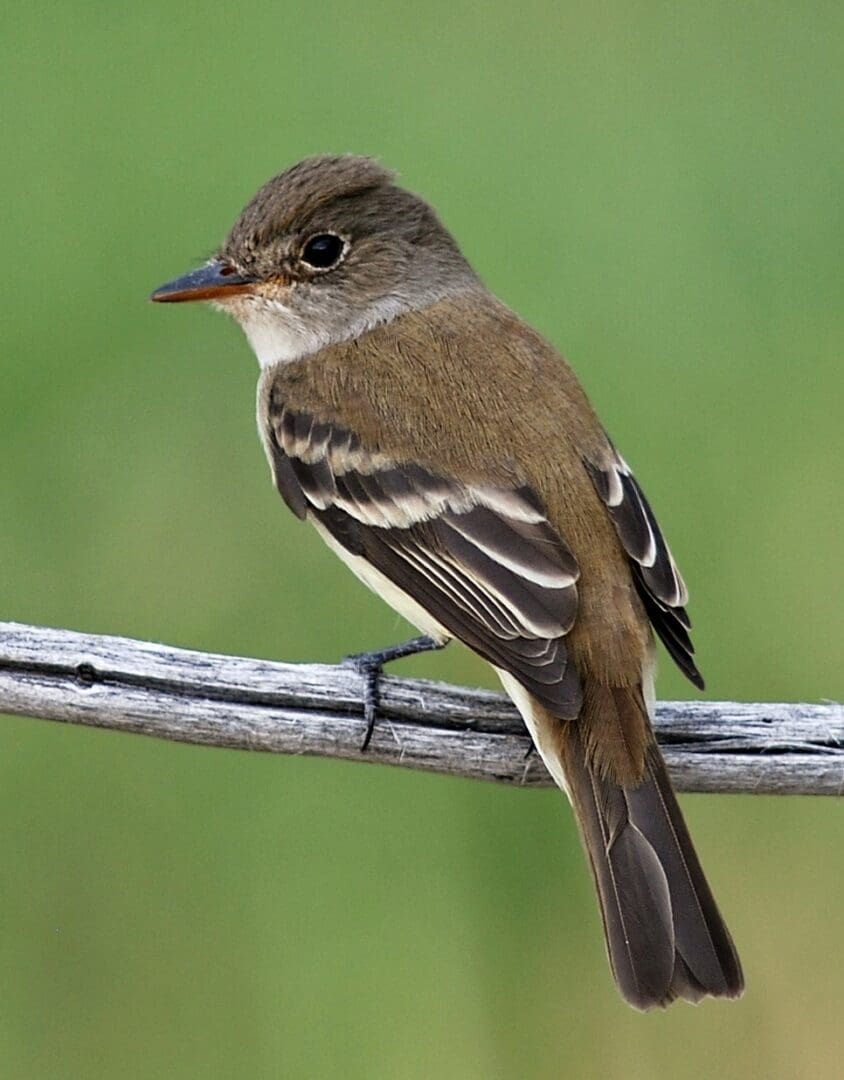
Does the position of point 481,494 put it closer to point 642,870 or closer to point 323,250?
point 642,870

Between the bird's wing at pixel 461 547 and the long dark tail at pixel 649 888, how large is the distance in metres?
0.22

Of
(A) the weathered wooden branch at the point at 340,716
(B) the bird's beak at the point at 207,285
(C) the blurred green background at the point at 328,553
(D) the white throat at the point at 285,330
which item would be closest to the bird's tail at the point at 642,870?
(A) the weathered wooden branch at the point at 340,716

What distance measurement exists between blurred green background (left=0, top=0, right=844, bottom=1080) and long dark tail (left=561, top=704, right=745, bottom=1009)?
3.27ft

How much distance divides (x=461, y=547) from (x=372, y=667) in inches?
16.6

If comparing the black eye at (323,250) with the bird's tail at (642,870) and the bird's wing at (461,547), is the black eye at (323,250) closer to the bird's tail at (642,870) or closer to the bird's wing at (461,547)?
the bird's wing at (461,547)

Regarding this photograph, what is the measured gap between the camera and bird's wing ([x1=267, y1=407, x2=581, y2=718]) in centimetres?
490

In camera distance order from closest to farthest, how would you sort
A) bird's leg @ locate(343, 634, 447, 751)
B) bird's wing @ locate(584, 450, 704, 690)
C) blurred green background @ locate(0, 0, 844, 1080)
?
bird's leg @ locate(343, 634, 447, 751), bird's wing @ locate(584, 450, 704, 690), blurred green background @ locate(0, 0, 844, 1080)

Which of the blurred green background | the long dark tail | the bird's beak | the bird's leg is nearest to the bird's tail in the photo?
the long dark tail

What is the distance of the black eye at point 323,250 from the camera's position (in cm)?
612

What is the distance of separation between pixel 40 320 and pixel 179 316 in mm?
496

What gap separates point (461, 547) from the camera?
16.9ft

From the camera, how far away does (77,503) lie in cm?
662

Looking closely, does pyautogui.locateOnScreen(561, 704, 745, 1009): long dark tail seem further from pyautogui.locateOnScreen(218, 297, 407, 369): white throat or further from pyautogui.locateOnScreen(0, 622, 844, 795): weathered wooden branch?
pyautogui.locateOnScreen(218, 297, 407, 369): white throat

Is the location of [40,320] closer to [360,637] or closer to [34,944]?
[360,637]
